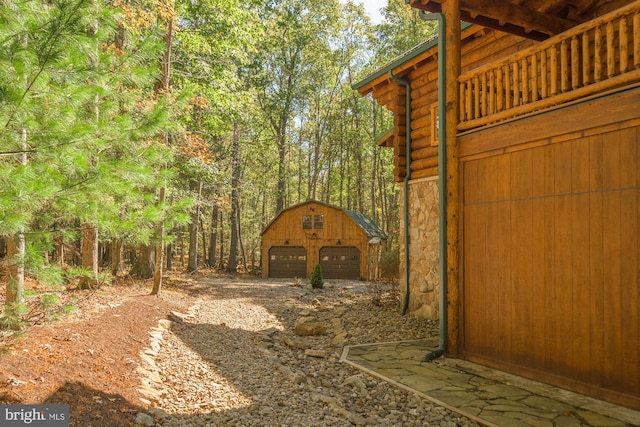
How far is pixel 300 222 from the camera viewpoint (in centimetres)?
2059

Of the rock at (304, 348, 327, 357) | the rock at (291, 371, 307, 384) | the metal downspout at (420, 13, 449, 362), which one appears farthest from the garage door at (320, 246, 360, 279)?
the rock at (291, 371, 307, 384)

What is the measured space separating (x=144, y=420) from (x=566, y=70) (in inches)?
213

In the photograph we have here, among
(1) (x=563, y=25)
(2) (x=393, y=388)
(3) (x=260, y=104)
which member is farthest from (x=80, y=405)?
(3) (x=260, y=104)

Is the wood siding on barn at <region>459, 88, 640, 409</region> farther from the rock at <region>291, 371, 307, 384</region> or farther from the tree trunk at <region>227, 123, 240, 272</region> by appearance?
the tree trunk at <region>227, 123, 240, 272</region>

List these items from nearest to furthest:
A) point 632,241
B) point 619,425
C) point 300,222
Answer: point 619,425 → point 632,241 → point 300,222

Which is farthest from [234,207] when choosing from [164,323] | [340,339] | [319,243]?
[340,339]

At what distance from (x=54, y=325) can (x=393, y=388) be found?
4365 mm

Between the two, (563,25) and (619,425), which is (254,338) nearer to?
(619,425)

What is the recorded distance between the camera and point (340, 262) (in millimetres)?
20203

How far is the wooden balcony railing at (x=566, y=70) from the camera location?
4.03 meters

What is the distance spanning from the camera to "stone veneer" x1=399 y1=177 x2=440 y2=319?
814 cm

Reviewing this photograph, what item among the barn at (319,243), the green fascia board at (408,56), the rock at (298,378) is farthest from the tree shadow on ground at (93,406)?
the barn at (319,243)

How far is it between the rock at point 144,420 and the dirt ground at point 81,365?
0.22ft

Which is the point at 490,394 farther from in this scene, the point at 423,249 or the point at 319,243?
the point at 319,243
